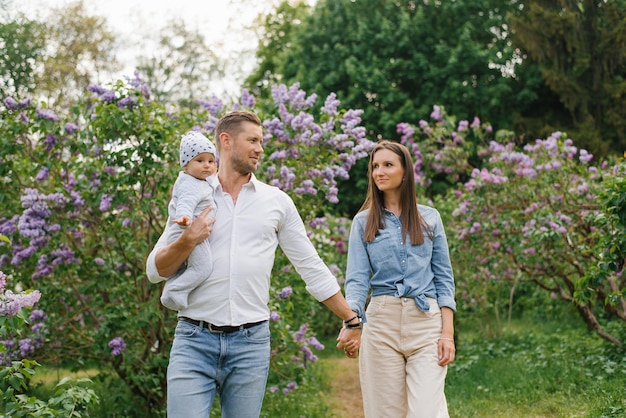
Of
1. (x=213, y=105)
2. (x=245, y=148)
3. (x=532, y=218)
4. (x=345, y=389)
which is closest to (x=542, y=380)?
(x=532, y=218)

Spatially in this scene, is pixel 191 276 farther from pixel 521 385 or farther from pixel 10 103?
pixel 521 385

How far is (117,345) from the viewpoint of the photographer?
16.6ft

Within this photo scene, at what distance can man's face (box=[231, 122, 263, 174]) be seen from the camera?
2971 mm

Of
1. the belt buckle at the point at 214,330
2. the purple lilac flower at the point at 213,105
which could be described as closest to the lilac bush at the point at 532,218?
the purple lilac flower at the point at 213,105

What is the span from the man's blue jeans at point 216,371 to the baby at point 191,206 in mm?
139

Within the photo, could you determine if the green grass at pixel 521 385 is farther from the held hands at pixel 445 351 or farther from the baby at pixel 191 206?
the baby at pixel 191 206

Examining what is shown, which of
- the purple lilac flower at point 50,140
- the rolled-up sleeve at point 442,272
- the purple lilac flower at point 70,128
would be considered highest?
the purple lilac flower at point 70,128

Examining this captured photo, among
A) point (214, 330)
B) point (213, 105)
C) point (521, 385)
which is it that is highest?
point (213, 105)

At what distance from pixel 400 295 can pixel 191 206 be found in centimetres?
118

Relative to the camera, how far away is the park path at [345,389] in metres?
6.61

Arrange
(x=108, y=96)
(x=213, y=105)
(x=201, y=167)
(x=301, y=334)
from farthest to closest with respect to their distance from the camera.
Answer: (x=213, y=105) < (x=301, y=334) < (x=108, y=96) < (x=201, y=167)

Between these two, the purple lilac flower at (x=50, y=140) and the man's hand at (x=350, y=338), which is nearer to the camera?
the man's hand at (x=350, y=338)

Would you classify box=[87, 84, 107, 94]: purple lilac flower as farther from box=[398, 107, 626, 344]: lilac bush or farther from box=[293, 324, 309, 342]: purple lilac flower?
box=[398, 107, 626, 344]: lilac bush

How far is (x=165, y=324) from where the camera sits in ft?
18.3
